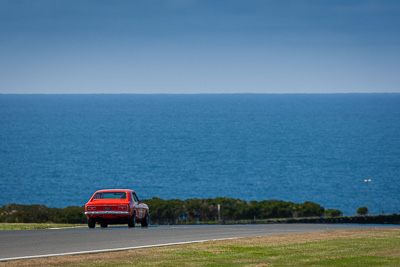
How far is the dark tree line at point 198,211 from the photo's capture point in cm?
5684

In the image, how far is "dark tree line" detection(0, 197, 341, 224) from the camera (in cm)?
5684

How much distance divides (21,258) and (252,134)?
18195 centimetres

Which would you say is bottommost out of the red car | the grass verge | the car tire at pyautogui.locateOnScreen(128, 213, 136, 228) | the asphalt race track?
the grass verge

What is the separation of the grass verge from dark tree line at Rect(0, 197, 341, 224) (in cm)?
3841

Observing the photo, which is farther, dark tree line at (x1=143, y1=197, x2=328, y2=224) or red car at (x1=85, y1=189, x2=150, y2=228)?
dark tree line at (x1=143, y1=197, x2=328, y2=224)

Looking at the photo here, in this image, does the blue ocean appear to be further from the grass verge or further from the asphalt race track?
the grass verge

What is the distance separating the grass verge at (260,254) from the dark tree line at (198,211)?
126 ft

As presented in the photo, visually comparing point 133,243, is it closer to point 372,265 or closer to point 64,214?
point 372,265

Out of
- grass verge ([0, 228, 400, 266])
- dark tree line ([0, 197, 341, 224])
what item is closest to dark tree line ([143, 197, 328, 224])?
dark tree line ([0, 197, 341, 224])

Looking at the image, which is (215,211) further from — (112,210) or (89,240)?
(89,240)

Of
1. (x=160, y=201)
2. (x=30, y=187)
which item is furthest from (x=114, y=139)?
(x=160, y=201)

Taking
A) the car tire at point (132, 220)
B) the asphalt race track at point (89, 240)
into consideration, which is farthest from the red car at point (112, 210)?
the asphalt race track at point (89, 240)

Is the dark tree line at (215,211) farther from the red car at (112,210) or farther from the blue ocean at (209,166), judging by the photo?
the red car at (112,210)

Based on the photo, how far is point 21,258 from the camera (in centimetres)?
1477
